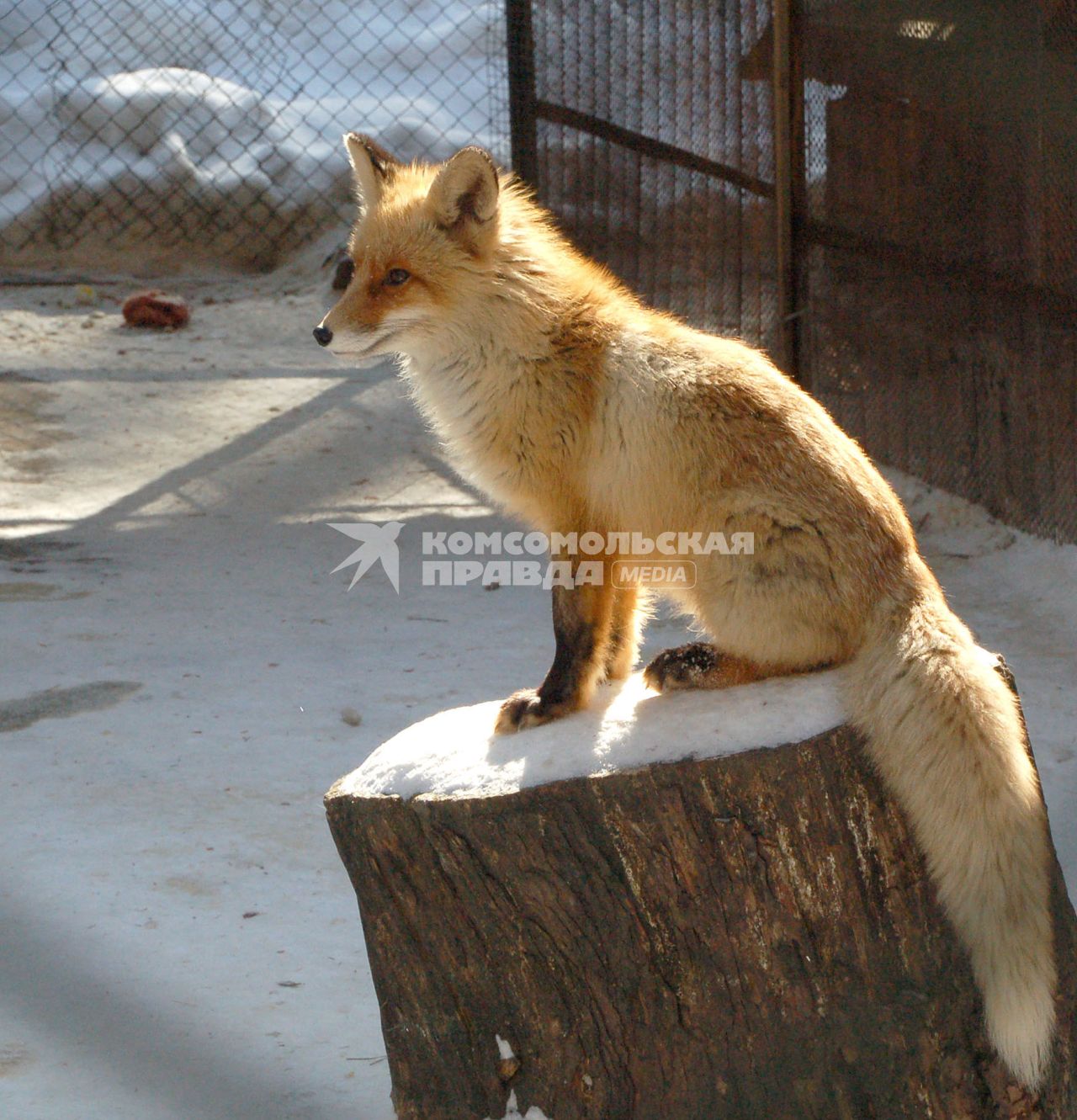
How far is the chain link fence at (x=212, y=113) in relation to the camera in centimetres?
1071

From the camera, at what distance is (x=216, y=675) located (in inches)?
182

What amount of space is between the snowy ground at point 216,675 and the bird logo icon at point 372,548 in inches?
2.5

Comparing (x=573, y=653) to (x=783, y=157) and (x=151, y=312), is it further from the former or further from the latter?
(x=151, y=312)

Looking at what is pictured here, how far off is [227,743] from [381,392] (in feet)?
13.5

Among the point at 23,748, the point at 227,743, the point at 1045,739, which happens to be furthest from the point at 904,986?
the point at 23,748

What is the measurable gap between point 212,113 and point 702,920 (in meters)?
10.5

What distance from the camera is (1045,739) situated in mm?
3906

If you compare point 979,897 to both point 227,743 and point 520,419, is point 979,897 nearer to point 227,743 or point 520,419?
point 520,419

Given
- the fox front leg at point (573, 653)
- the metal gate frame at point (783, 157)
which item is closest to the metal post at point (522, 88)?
the metal gate frame at point (783, 157)

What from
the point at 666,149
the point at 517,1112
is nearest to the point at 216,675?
the point at 517,1112

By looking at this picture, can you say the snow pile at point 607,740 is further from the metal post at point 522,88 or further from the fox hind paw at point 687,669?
the metal post at point 522,88

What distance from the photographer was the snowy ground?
273 cm

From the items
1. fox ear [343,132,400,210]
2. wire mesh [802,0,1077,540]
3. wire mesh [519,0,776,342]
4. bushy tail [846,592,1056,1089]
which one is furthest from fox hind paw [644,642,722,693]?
wire mesh [519,0,776,342]

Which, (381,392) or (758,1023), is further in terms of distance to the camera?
(381,392)
